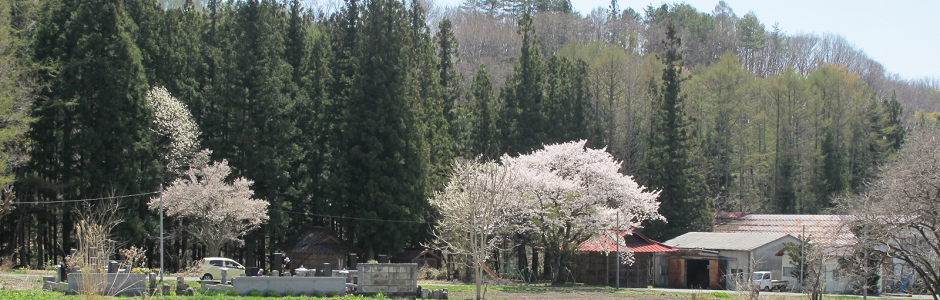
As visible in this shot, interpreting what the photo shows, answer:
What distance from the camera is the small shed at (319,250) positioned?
1708 inches

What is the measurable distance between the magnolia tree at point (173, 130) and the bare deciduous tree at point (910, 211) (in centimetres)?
3123

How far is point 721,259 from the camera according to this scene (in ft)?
141

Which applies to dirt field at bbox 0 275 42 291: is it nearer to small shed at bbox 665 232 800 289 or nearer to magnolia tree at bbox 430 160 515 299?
magnolia tree at bbox 430 160 515 299

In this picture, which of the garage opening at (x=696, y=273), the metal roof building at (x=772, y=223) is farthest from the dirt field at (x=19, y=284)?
the metal roof building at (x=772, y=223)

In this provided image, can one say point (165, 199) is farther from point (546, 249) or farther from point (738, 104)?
point (738, 104)

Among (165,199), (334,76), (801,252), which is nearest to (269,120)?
(334,76)

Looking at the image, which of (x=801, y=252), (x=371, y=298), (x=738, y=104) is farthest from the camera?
(x=738, y=104)

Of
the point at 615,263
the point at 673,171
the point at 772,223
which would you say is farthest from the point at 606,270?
the point at 772,223

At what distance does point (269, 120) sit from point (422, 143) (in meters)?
8.21

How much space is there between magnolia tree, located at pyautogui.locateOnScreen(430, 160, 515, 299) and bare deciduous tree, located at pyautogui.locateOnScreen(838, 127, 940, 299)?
38.8ft

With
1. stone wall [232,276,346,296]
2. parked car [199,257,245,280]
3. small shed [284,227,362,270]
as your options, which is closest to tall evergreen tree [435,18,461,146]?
small shed [284,227,362,270]

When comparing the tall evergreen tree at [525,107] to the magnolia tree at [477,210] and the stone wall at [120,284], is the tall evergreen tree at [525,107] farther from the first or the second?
the stone wall at [120,284]

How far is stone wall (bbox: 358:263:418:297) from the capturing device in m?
25.9

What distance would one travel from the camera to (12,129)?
35.3 m
